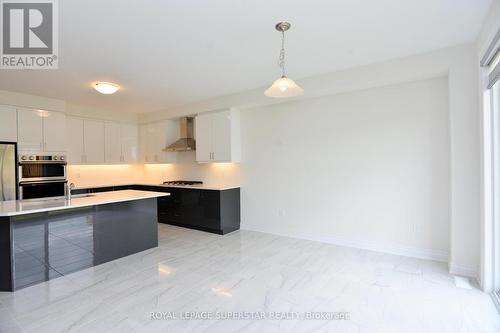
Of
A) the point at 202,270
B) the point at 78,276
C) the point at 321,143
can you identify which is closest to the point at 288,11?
the point at 321,143

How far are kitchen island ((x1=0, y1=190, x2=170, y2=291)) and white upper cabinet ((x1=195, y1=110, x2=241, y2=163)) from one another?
1.62 m

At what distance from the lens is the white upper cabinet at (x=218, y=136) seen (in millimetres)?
5117

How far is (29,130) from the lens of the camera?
476 centimetres

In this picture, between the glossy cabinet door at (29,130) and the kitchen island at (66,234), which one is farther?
the glossy cabinet door at (29,130)

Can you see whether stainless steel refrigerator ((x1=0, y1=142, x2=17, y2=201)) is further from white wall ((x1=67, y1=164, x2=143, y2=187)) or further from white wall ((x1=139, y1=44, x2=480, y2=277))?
white wall ((x1=139, y1=44, x2=480, y2=277))

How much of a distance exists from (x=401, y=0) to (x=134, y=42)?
2641 mm

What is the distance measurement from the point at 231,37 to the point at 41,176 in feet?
14.9

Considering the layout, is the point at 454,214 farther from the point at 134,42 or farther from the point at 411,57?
the point at 134,42

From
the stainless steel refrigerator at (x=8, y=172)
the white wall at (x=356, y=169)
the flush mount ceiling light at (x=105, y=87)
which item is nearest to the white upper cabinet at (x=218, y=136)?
the white wall at (x=356, y=169)

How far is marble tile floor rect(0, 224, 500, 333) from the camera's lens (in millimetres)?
2148

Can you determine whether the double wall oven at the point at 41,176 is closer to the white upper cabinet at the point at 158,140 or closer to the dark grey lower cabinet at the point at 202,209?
the dark grey lower cabinet at the point at 202,209

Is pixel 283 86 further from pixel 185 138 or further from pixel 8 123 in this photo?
pixel 8 123

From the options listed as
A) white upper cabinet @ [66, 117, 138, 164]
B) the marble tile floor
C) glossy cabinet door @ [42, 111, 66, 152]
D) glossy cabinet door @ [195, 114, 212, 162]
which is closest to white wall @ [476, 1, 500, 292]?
the marble tile floor

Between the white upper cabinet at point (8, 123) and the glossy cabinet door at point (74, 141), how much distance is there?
968mm
